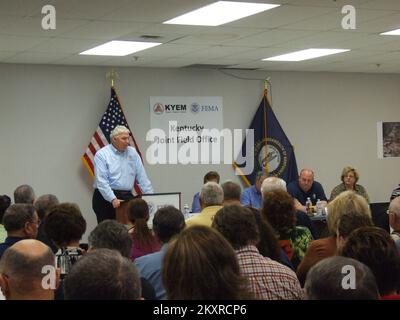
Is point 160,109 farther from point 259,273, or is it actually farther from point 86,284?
point 86,284

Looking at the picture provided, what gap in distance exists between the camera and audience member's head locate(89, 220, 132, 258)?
3.78m

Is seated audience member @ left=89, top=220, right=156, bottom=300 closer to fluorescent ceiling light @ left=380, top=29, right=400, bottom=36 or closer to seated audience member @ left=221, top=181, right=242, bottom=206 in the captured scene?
seated audience member @ left=221, top=181, right=242, bottom=206

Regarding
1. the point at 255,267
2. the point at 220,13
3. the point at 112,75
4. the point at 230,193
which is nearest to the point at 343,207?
the point at 255,267

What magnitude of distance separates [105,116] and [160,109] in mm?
863

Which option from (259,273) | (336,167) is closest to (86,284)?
(259,273)

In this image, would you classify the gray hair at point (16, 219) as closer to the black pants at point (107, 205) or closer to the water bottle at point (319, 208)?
the black pants at point (107, 205)

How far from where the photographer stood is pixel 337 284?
2170 millimetres

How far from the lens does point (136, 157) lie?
324 inches

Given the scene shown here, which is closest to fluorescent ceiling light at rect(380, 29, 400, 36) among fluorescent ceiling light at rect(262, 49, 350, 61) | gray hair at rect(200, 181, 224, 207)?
fluorescent ceiling light at rect(262, 49, 350, 61)

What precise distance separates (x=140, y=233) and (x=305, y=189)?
4.34m

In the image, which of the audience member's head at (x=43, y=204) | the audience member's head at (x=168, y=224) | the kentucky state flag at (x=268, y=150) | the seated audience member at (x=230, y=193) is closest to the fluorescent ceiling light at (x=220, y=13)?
the seated audience member at (x=230, y=193)

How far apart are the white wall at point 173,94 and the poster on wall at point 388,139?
0.35 feet

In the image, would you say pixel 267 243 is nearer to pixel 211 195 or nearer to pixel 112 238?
pixel 112 238

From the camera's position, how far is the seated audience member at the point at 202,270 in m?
2.10
